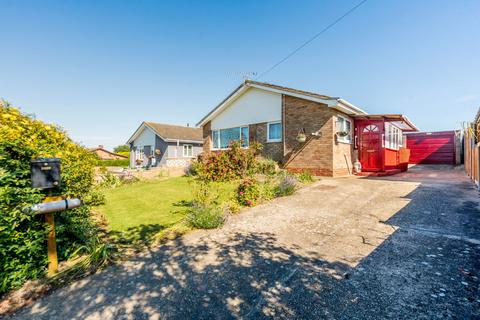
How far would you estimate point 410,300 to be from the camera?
2.18 meters

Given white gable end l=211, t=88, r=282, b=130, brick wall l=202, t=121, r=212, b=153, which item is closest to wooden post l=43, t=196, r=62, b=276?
white gable end l=211, t=88, r=282, b=130

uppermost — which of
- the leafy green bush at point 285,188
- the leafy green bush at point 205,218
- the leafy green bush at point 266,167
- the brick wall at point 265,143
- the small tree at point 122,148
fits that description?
the small tree at point 122,148

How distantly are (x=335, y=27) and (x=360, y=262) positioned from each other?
10.5 metres

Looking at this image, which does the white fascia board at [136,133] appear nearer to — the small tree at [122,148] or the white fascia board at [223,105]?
the white fascia board at [223,105]

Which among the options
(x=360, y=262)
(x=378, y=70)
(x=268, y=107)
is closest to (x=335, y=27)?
(x=378, y=70)

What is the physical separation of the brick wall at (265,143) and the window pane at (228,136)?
Answer: 1.21 m

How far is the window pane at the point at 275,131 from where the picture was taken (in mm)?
12623

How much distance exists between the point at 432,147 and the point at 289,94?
15828mm

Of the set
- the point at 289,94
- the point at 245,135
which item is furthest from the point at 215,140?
the point at 289,94

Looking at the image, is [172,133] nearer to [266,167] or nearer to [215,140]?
[215,140]

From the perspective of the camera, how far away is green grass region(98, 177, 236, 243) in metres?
4.73

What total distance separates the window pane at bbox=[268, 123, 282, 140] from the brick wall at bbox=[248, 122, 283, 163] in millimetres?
309

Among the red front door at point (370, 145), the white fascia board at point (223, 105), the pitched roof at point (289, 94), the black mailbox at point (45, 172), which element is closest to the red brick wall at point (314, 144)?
the pitched roof at point (289, 94)

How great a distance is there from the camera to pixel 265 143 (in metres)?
13.1
